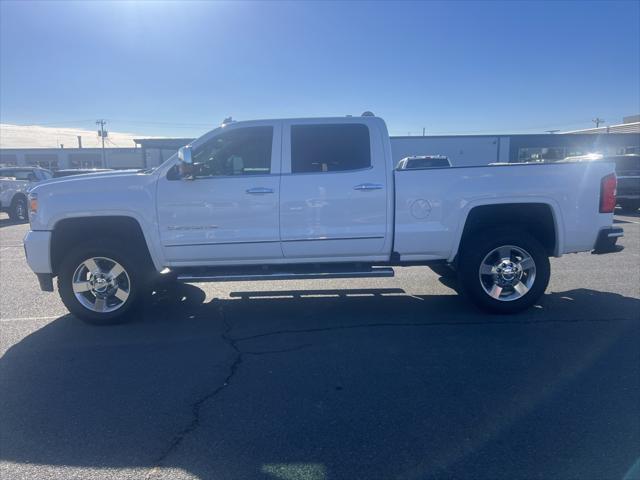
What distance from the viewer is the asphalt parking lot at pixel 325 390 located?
304 centimetres

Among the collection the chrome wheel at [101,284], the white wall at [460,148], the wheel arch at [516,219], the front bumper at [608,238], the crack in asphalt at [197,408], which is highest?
the white wall at [460,148]

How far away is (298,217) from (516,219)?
2586mm

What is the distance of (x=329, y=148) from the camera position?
572 cm

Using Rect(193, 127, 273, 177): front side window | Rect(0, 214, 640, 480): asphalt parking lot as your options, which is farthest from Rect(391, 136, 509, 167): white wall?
Rect(193, 127, 273, 177): front side window

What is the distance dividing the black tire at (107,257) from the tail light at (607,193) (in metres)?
5.35

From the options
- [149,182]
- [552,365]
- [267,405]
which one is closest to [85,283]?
[149,182]

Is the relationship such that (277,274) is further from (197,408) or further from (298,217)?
(197,408)

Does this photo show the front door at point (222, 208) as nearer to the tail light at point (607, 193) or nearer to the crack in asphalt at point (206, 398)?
the crack in asphalt at point (206, 398)

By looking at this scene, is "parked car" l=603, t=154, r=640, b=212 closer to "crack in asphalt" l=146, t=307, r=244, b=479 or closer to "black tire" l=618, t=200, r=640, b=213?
"black tire" l=618, t=200, r=640, b=213

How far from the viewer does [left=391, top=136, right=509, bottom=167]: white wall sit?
38.4 m

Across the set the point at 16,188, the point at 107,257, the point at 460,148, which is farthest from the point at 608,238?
the point at 460,148

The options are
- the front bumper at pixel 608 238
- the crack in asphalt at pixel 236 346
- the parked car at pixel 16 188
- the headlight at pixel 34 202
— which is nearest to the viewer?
the crack in asphalt at pixel 236 346

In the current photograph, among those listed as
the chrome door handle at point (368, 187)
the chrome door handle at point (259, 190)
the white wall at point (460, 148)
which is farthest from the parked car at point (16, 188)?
the white wall at point (460, 148)

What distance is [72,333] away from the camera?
541cm
